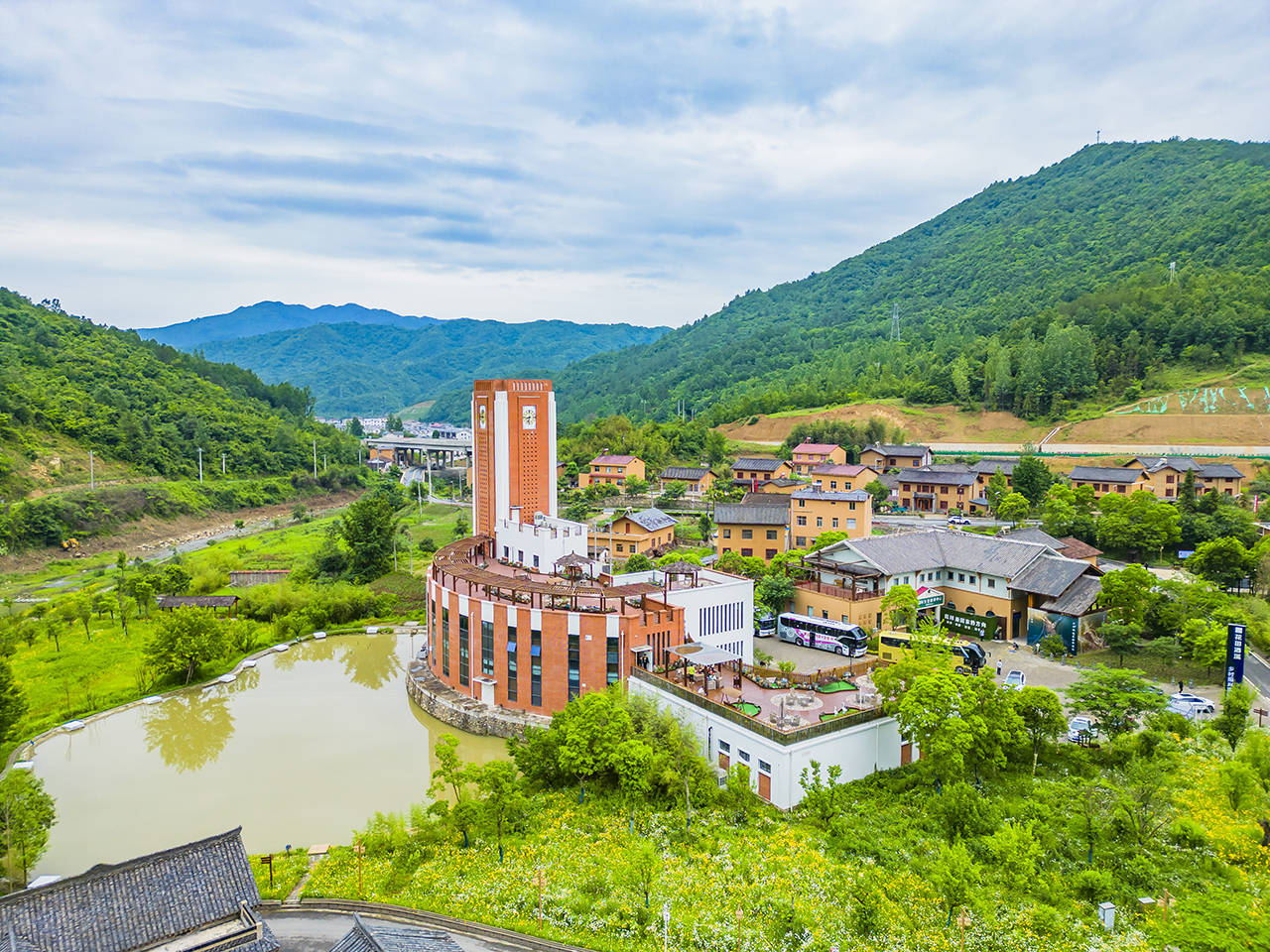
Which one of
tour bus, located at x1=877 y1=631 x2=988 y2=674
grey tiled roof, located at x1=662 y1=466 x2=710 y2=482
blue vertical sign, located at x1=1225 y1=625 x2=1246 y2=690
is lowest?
tour bus, located at x1=877 y1=631 x2=988 y2=674

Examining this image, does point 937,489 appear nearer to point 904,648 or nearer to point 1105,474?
point 1105,474

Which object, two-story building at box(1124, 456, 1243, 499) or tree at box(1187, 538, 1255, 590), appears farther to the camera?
two-story building at box(1124, 456, 1243, 499)

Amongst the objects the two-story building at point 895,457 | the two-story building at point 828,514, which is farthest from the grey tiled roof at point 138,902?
the two-story building at point 895,457

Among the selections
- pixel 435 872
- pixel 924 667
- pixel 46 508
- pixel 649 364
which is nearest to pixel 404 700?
pixel 435 872

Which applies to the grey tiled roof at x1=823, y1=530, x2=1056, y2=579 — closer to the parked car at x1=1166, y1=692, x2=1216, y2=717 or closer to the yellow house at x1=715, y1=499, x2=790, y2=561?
the yellow house at x1=715, y1=499, x2=790, y2=561

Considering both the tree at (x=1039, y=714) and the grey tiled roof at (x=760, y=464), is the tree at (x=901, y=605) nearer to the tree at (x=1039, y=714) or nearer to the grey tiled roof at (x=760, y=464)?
the tree at (x=1039, y=714)

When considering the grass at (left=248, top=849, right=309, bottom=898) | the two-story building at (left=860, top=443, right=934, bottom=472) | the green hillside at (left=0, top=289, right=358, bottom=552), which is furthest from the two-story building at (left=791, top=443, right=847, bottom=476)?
the grass at (left=248, top=849, right=309, bottom=898)

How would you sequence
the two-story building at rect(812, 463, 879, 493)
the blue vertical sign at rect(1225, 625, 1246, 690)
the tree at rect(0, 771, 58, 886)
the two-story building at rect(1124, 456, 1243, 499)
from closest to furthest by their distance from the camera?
the tree at rect(0, 771, 58, 886)
the blue vertical sign at rect(1225, 625, 1246, 690)
the two-story building at rect(1124, 456, 1243, 499)
the two-story building at rect(812, 463, 879, 493)
